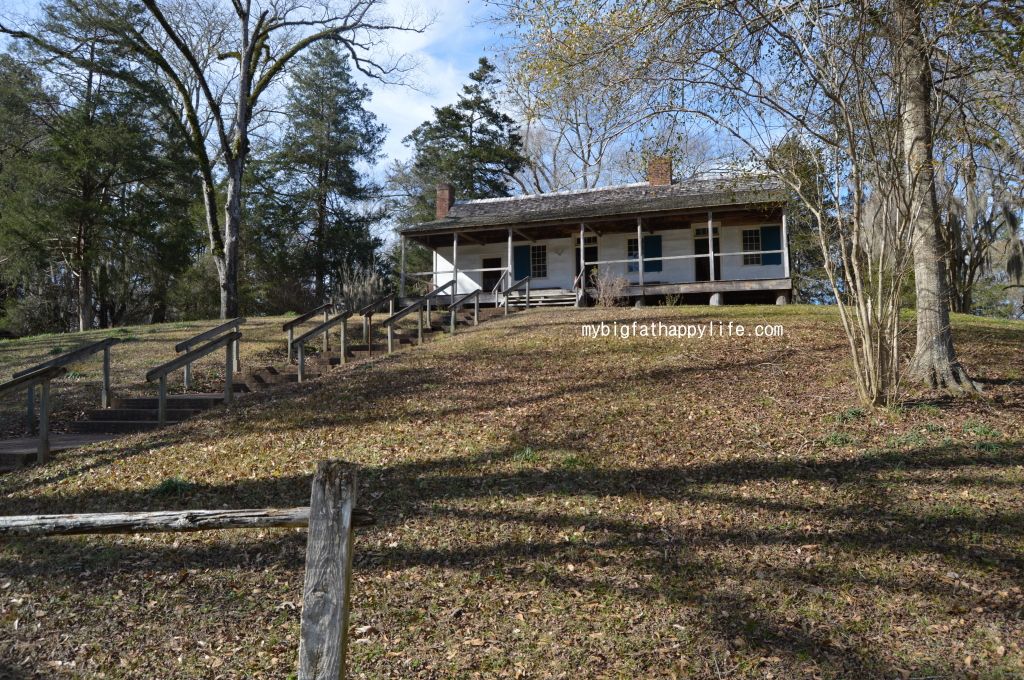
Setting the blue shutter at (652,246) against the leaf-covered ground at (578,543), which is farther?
the blue shutter at (652,246)

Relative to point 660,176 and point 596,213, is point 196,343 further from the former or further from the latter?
point 660,176

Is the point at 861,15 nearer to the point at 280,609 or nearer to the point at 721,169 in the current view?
the point at 721,169

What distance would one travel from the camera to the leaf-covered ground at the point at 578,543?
4352 millimetres

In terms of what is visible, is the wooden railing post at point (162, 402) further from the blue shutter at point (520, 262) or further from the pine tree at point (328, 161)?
the pine tree at point (328, 161)

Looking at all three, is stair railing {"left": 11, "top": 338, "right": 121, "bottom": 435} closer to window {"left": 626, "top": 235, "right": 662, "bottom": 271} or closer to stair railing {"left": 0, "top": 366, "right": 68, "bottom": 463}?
stair railing {"left": 0, "top": 366, "right": 68, "bottom": 463}

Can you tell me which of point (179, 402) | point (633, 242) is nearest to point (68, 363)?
point (179, 402)

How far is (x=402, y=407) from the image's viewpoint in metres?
9.48

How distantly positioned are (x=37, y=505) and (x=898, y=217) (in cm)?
1009

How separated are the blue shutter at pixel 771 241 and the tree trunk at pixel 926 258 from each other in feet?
48.9

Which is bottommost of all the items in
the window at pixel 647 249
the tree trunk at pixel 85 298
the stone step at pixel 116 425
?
the stone step at pixel 116 425

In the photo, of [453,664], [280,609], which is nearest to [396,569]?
[280,609]

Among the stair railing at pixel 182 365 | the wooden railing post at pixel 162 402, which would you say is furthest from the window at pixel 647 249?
the wooden railing post at pixel 162 402

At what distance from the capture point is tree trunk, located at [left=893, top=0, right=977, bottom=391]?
8584 mm

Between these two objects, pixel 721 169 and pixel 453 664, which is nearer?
pixel 453 664
